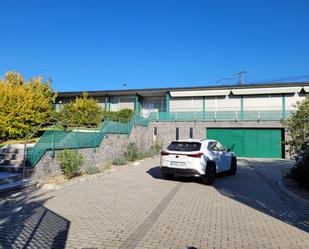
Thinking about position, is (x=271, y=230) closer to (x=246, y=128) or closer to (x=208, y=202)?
(x=208, y=202)

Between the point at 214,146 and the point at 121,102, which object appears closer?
the point at 214,146

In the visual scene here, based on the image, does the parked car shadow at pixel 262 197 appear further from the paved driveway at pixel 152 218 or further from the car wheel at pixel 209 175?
the car wheel at pixel 209 175

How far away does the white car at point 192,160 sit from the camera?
1154cm

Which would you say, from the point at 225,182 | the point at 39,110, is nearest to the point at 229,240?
the point at 225,182

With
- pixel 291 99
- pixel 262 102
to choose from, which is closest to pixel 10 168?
pixel 262 102

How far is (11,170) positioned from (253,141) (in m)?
22.5

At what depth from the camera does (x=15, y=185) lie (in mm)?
9141

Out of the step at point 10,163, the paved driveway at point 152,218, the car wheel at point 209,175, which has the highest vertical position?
the step at point 10,163

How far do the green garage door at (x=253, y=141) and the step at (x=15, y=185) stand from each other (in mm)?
21762

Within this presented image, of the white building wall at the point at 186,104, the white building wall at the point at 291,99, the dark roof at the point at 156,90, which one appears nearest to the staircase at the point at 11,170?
the dark roof at the point at 156,90

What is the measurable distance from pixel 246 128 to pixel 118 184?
65.1 feet

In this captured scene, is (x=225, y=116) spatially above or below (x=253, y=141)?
above

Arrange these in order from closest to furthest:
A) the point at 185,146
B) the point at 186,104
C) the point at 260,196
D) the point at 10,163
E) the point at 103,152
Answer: the point at 260,196, the point at 10,163, the point at 185,146, the point at 103,152, the point at 186,104

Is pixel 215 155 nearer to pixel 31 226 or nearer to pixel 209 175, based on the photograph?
pixel 209 175
